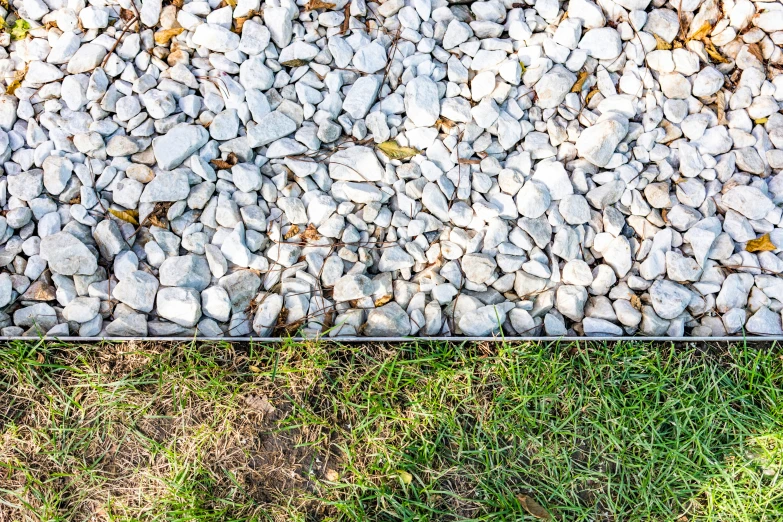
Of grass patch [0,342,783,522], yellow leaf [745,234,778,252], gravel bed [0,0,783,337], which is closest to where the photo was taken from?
→ grass patch [0,342,783,522]

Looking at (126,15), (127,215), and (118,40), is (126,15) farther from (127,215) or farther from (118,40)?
(127,215)

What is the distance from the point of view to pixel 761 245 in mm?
1984

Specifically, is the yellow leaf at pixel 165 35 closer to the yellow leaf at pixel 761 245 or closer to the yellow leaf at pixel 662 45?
the yellow leaf at pixel 662 45

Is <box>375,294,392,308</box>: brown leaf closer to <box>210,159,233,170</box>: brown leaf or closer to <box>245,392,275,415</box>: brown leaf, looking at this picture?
<box>245,392,275,415</box>: brown leaf

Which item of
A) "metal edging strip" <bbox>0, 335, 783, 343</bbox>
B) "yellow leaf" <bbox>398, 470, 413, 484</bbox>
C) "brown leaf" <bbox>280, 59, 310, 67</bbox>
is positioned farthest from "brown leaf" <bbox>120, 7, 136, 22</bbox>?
"yellow leaf" <bbox>398, 470, 413, 484</bbox>

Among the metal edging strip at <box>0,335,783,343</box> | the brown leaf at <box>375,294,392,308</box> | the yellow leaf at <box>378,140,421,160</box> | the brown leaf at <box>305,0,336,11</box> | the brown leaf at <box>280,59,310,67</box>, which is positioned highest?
the brown leaf at <box>305,0,336,11</box>

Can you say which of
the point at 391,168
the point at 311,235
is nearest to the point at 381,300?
the point at 311,235

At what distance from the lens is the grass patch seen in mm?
1688

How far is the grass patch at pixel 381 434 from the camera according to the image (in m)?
1.69

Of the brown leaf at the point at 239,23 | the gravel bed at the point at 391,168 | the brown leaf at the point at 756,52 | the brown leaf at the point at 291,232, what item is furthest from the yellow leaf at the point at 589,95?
the brown leaf at the point at 239,23

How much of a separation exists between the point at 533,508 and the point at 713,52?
1.62m

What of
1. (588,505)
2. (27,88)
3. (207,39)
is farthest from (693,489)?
(27,88)

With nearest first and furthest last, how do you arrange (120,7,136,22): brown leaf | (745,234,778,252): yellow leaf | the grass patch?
the grass patch, (745,234,778,252): yellow leaf, (120,7,136,22): brown leaf

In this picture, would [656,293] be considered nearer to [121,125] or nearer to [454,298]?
[454,298]
